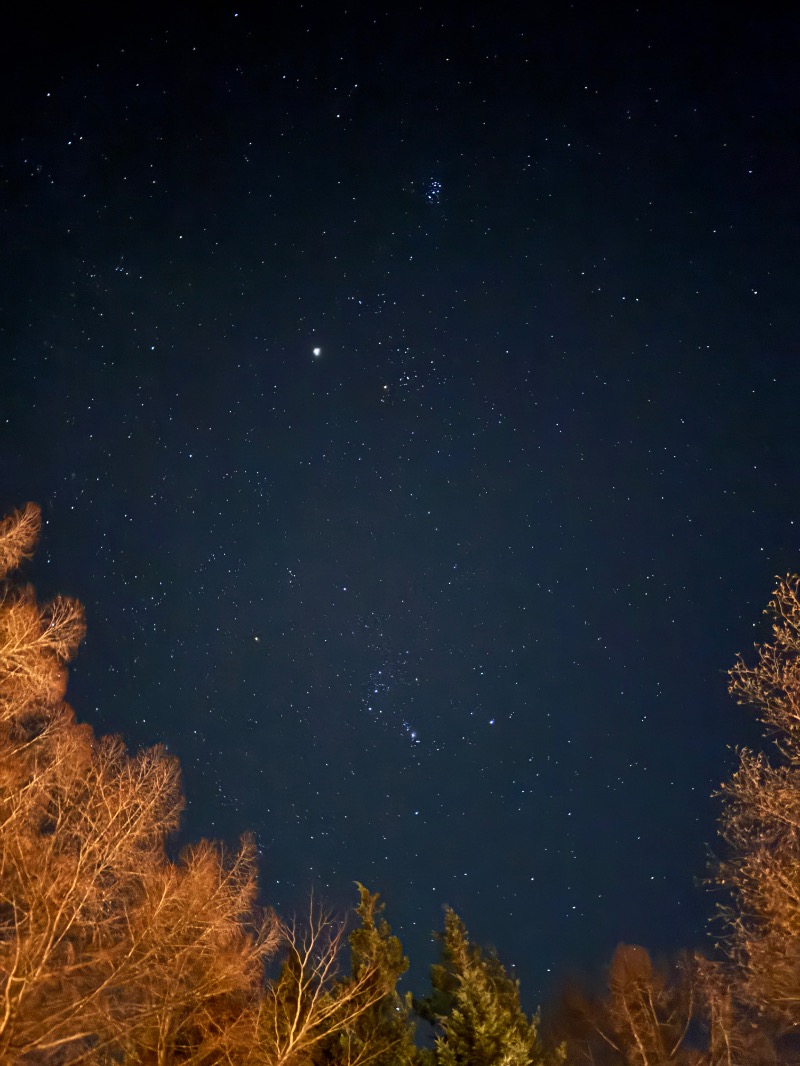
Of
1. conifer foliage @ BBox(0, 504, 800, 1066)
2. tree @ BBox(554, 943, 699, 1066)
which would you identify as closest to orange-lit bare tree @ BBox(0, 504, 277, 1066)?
conifer foliage @ BBox(0, 504, 800, 1066)

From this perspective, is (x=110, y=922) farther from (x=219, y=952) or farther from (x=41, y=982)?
(x=219, y=952)

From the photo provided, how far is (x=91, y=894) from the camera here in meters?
7.38

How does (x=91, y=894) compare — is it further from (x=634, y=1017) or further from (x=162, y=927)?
(x=634, y=1017)

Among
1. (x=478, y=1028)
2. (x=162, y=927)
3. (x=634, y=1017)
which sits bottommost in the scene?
(x=634, y=1017)

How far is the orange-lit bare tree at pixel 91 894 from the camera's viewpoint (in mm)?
6832

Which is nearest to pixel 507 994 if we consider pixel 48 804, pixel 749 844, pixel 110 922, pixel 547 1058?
pixel 547 1058

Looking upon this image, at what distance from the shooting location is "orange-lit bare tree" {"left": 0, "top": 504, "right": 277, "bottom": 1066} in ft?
22.4

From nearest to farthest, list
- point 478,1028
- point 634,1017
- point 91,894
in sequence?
point 91,894 → point 478,1028 → point 634,1017

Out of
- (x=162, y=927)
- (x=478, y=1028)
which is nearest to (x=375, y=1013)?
(x=478, y=1028)

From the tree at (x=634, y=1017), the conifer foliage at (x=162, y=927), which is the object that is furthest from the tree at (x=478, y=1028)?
the tree at (x=634, y=1017)

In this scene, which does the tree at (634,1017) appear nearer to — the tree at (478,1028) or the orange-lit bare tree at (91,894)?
the tree at (478,1028)

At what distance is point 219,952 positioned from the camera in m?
8.85

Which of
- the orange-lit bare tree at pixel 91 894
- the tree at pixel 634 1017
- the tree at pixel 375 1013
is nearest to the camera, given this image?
the orange-lit bare tree at pixel 91 894

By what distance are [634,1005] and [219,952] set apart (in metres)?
13.9
